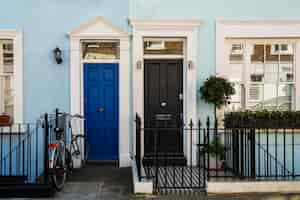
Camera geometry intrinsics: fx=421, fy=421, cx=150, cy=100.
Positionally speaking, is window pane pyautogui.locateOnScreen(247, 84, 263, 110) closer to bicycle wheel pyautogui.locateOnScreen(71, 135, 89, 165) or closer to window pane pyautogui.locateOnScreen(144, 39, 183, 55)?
window pane pyautogui.locateOnScreen(144, 39, 183, 55)

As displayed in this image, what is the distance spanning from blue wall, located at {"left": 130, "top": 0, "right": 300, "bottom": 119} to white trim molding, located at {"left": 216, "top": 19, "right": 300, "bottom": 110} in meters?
0.12

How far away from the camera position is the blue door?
31.9 feet

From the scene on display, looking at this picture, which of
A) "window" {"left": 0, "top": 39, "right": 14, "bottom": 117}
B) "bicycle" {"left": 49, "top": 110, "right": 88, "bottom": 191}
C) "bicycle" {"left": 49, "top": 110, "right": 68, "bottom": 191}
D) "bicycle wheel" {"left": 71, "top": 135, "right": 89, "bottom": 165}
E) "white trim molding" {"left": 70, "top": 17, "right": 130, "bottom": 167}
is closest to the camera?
"bicycle" {"left": 49, "top": 110, "right": 68, "bottom": 191}

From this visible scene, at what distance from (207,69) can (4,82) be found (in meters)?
4.67

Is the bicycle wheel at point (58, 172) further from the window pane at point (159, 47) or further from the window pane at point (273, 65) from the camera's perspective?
the window pane at point (273, 65)

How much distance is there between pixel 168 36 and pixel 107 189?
12.3ft

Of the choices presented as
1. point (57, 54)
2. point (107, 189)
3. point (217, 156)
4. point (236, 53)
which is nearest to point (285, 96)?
point (236, 53)

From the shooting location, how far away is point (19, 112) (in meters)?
9.48

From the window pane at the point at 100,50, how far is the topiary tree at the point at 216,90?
2163 millimetres

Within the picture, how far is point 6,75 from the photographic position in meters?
9.67

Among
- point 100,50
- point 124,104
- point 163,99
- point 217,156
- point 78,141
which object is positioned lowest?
point 217,156

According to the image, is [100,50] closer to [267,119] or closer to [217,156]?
[217,156]

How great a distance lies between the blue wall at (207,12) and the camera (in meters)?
9.52

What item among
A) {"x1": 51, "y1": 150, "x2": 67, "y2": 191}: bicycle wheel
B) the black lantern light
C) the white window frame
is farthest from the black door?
the white window frame
